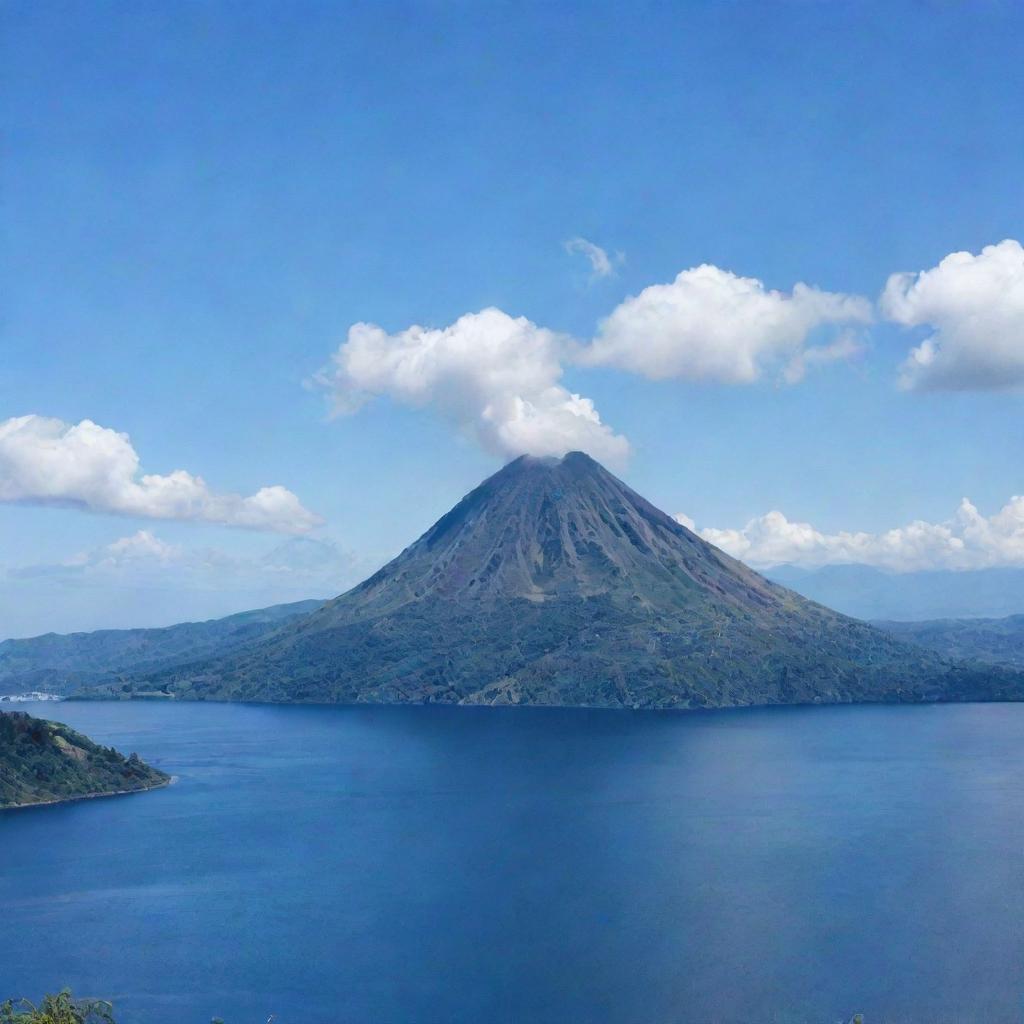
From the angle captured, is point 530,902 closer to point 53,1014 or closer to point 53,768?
point 53,1014

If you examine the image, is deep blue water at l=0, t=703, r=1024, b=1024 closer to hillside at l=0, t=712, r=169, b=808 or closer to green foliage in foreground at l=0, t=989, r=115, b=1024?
hillside at l=0, t=712, r=169, b=808

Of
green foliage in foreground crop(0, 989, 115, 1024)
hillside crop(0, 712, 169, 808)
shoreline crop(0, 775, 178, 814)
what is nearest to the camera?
green foliage in foreground crop(0, 989, 115, 1024)

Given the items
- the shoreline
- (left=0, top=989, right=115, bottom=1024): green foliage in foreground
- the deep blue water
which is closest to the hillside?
the shoreline

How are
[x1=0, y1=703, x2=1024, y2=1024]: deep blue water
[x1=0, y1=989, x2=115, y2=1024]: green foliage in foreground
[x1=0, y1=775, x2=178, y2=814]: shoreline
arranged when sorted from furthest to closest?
[x1=0, y1=775, x2=178, y2=814]: shoreline, [x1=0, y1=703, x2=1024, y2=1024]: deep blue water, [x1=0, y1=989, x2=115, y2=1024]: green foliage in foreground

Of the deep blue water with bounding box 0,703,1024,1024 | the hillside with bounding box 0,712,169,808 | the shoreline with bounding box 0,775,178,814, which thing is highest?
the hillside with bounding box 0,712,169,808

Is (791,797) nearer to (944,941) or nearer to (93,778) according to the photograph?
(944,941)

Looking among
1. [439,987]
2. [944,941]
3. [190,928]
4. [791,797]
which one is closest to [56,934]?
[190,928]

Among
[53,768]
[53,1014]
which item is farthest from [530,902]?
[53,768]
